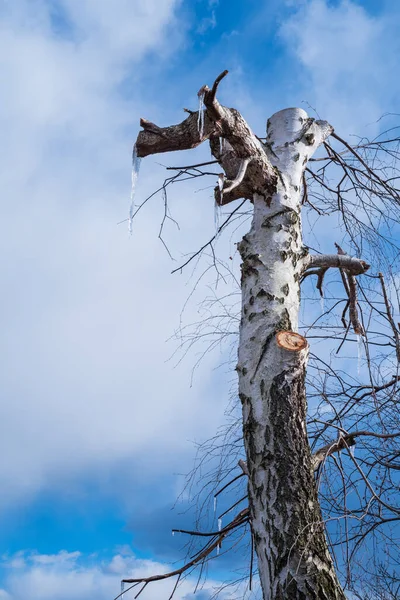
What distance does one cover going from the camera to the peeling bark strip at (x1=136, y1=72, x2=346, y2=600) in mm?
2154

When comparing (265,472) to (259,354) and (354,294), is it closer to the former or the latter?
(259,354)

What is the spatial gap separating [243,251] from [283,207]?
32cm

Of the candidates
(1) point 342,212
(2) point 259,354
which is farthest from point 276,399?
(1) point 342,212

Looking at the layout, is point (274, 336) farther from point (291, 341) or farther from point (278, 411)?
point (278, 411)

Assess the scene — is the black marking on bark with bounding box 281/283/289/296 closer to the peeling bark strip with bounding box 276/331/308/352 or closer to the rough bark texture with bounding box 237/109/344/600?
the rough bark texture with bounding box 237/109/344/600

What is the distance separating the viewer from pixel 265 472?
2287 mm

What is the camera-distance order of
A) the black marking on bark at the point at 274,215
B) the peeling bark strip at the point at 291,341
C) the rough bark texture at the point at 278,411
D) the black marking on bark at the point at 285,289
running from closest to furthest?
1. the rough bark texture at the point at 278,411
2. the peeling bark strip at the point at 291,341
3. the black marking on bark at the point at 285,289
4. the black marking on bark at the point at 274,215

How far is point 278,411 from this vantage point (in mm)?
2359

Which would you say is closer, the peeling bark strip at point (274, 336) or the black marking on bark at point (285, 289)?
the peeling bark strip at point (274, 336)

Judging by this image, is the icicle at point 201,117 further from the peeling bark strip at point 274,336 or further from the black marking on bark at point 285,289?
the black marking on bark at point 285,289

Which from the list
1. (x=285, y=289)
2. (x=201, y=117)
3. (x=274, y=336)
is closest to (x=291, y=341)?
(x=274, y=336)

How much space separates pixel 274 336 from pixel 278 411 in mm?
337

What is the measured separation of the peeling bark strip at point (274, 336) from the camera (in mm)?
2154

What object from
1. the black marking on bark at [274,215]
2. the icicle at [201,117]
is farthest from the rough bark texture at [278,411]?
the icicle at [201,117]
